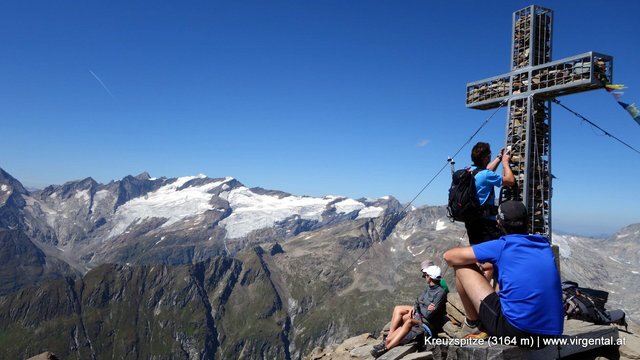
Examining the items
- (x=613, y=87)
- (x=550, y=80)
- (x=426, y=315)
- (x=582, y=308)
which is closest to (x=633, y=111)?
(x=613, y=87)

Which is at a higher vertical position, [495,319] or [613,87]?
[613,87]

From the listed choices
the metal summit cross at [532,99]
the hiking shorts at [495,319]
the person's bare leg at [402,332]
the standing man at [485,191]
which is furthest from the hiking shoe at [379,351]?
the metal summit cross at [532,99]

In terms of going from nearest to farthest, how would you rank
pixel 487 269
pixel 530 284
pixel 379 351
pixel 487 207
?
pixel 530 284
pixel 487 269
pixel 487 207
pixel 379 351

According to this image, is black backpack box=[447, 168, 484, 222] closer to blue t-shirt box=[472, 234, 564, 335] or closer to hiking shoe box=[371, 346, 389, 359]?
blue t-shirt box=[472, 234, 564, 335]

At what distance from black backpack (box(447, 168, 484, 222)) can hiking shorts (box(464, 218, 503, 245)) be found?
315mm

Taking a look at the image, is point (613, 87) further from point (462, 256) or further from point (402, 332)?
point (462, 256)

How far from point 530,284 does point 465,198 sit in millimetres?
3760

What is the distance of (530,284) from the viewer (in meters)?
6.90

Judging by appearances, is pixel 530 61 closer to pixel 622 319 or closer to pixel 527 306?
pixel 622 319

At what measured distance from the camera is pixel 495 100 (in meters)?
19.5

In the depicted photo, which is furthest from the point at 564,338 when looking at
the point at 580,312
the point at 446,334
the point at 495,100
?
the point at 495,100

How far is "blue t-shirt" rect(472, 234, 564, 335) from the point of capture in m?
6.89

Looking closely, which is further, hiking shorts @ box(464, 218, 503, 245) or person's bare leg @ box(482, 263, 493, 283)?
hiking shorts @ box(464, 218, 503, 245)

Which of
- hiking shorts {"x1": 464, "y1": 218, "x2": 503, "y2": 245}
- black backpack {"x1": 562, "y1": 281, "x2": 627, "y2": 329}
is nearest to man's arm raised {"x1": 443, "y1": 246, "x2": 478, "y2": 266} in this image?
hiking shorts {"x1": 464, "y1": 218, "x2": 503, "y2": 245}
